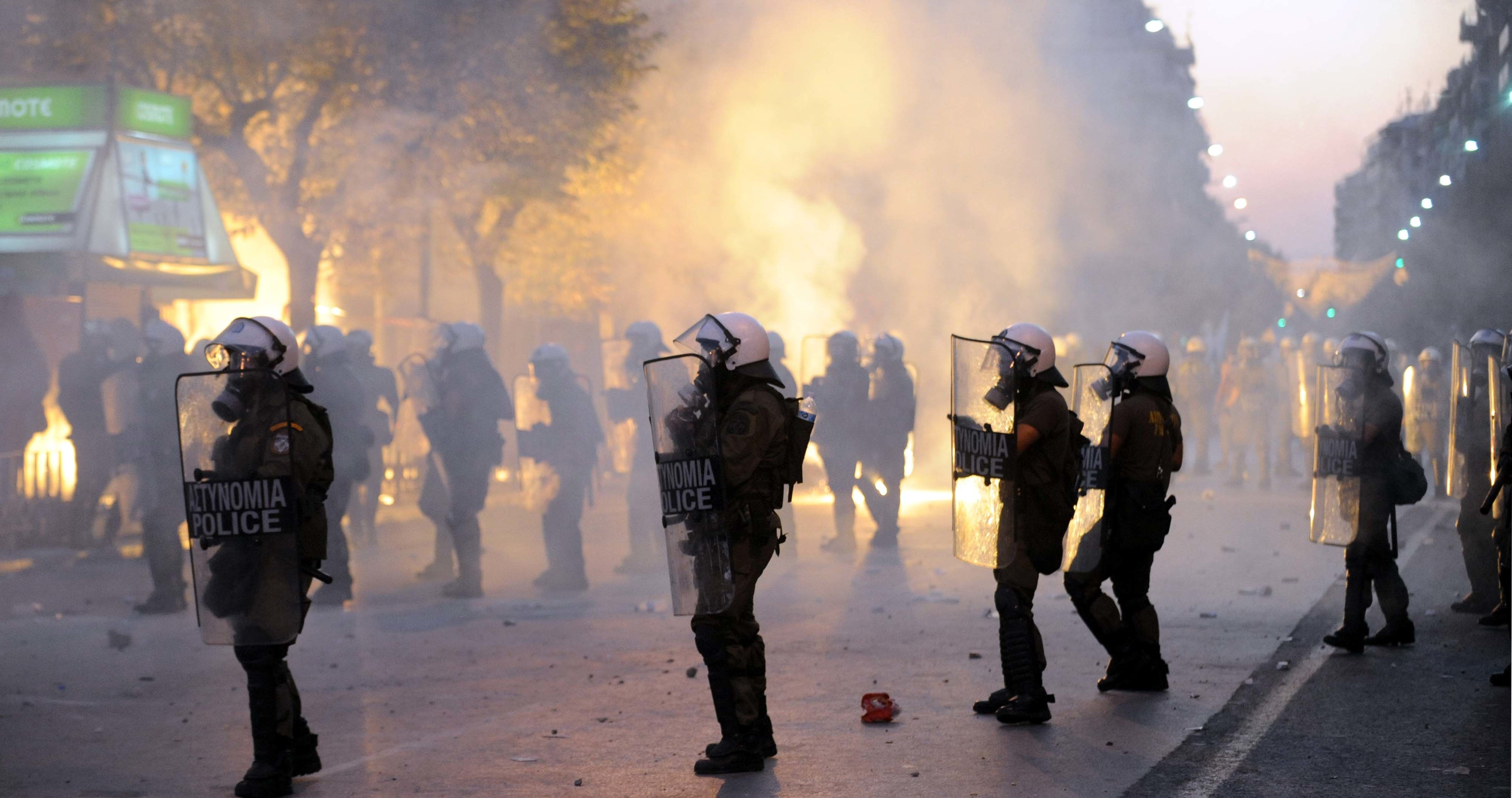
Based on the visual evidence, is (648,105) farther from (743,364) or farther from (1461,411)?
(743,364)

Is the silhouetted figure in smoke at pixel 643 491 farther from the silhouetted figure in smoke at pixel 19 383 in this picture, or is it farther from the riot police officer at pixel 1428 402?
the riot police officer at pixel 1428 402

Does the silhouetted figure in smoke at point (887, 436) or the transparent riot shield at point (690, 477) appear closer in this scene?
the transparent riot shield at point (690, 477)

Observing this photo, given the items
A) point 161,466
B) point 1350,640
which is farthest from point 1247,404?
point 161,466

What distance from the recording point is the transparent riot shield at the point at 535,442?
961 cm

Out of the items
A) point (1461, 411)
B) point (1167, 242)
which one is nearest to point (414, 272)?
point (1461, 411)

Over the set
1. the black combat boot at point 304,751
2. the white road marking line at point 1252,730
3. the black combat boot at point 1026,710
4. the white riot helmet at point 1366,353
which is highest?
the white riot helmet at point 1366,353

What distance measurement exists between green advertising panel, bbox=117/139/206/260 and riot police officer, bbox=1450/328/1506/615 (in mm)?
11632

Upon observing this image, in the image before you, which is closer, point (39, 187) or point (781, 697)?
point (781, 697)

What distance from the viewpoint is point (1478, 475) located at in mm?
7695

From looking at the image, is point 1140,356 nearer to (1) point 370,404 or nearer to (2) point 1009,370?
(2) point 1009,370

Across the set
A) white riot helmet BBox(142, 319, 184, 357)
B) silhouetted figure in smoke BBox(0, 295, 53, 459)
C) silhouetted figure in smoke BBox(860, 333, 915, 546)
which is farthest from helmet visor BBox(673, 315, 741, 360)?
silhouetted figure in smoke BBox(0, 295, 53, 459)

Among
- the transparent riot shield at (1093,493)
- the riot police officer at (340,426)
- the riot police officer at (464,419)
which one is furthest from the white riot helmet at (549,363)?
the transparent riot shield at (1093,493)

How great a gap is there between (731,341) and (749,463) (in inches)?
16.3

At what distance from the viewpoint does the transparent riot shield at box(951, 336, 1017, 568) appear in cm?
535
